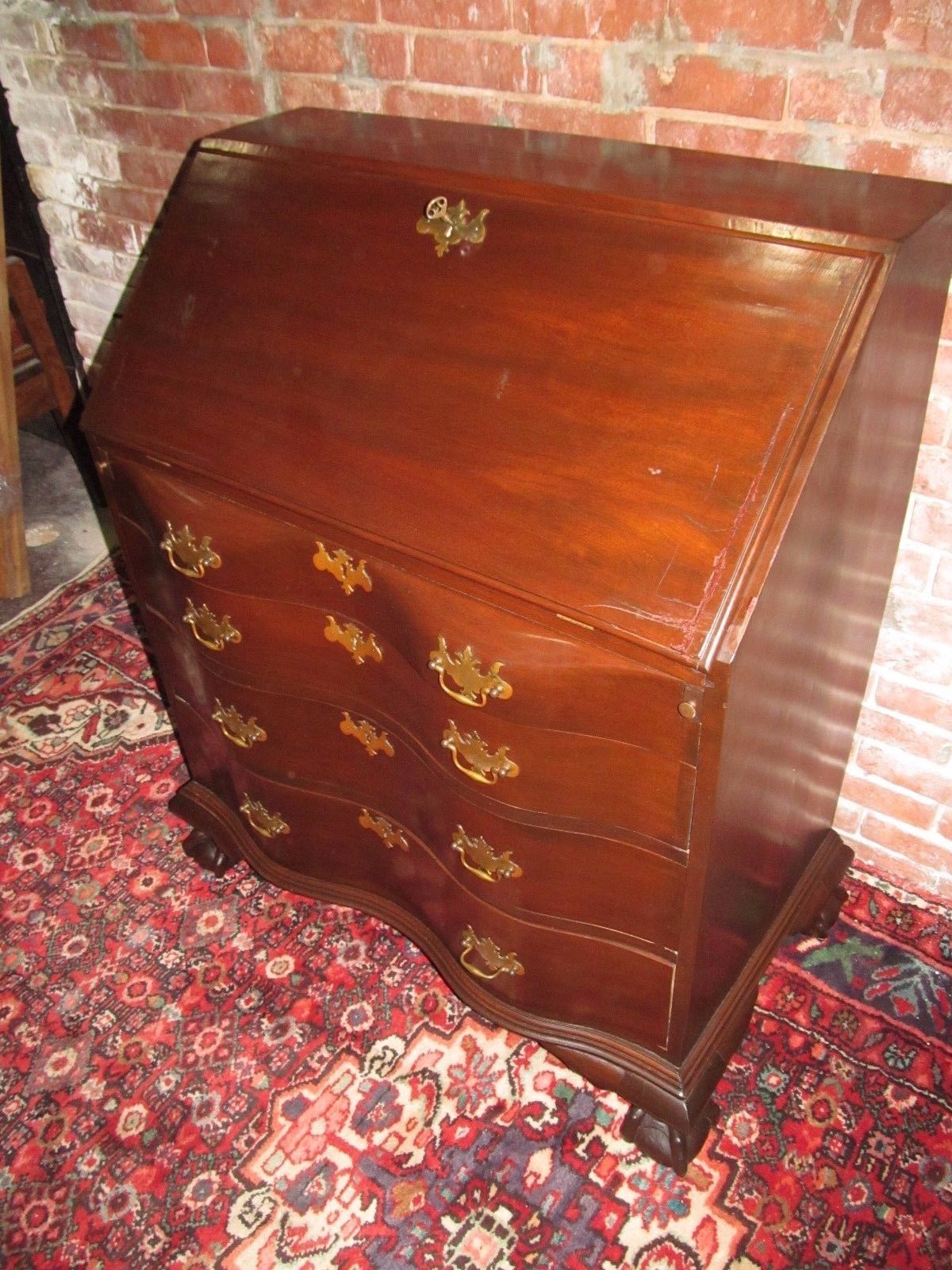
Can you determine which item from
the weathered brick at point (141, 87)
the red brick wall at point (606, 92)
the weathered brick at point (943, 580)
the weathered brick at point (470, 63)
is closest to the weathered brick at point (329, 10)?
the red brick wall at point (606, 92)

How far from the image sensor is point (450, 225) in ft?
3.90

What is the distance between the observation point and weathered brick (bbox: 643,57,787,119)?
1.28 m

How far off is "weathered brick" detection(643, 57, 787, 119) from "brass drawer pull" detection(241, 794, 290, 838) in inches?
51.9

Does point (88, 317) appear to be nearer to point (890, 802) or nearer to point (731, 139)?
point (731, 139)

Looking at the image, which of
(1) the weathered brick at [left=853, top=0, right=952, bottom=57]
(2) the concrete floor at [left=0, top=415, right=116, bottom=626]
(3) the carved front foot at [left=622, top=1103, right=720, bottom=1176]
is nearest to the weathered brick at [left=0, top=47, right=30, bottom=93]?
(2) the concrete floor at [left=0, top=415, right=116, bottom=626]

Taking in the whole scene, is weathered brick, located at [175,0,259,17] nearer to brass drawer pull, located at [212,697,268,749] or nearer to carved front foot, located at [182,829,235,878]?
brass drawer pull, located at [212,697,268,749]

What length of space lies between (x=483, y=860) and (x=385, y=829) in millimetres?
273

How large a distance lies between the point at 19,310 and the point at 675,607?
2.35m

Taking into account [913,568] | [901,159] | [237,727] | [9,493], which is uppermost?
[901,159]

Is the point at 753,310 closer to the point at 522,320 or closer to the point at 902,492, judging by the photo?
the point at 522,320

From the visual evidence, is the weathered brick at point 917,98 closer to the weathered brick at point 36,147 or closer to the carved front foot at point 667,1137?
the carved front foot at point 667,1137

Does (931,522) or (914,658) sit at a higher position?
(931,522)

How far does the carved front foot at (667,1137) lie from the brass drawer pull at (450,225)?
4.18 feet

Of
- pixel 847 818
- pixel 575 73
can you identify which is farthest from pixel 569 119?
pixel 847 818
